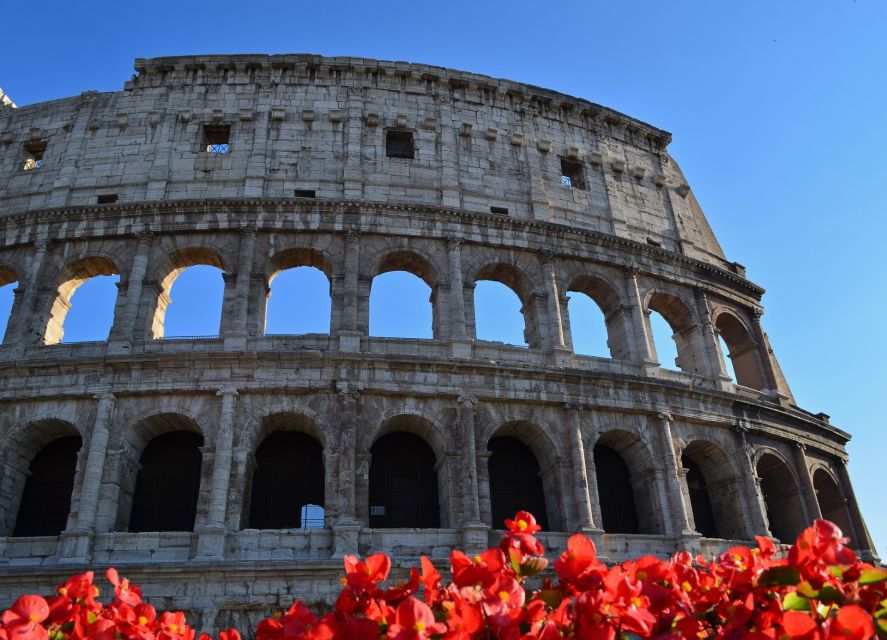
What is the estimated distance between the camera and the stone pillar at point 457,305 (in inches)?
699

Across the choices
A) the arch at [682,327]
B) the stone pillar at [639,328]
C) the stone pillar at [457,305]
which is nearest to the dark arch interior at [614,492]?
the stone pillar at [639,328]

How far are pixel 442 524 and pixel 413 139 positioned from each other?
40.5 feet

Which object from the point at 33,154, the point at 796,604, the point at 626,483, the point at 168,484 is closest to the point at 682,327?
the point at 626,483

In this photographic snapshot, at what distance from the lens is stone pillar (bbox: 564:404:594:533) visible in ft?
53.1

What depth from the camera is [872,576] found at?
319 centimetres

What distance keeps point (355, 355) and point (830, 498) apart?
16.4 meters

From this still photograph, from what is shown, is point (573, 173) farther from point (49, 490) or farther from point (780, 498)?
point (49, 490)

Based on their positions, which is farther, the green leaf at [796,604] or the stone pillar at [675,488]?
the stone pillar at [675,488]

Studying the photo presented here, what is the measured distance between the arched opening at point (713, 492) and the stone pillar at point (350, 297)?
32.1ft

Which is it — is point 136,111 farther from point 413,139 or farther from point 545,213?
point 545,213

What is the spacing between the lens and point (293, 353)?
16.4m

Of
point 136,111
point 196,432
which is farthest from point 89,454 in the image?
point 136,111

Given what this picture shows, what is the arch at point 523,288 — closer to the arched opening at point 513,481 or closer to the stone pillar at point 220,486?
the arched opening at point 513,481

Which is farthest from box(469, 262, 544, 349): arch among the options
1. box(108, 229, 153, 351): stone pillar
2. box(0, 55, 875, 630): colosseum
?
box(108, 229, 153, 351): stone pillar
